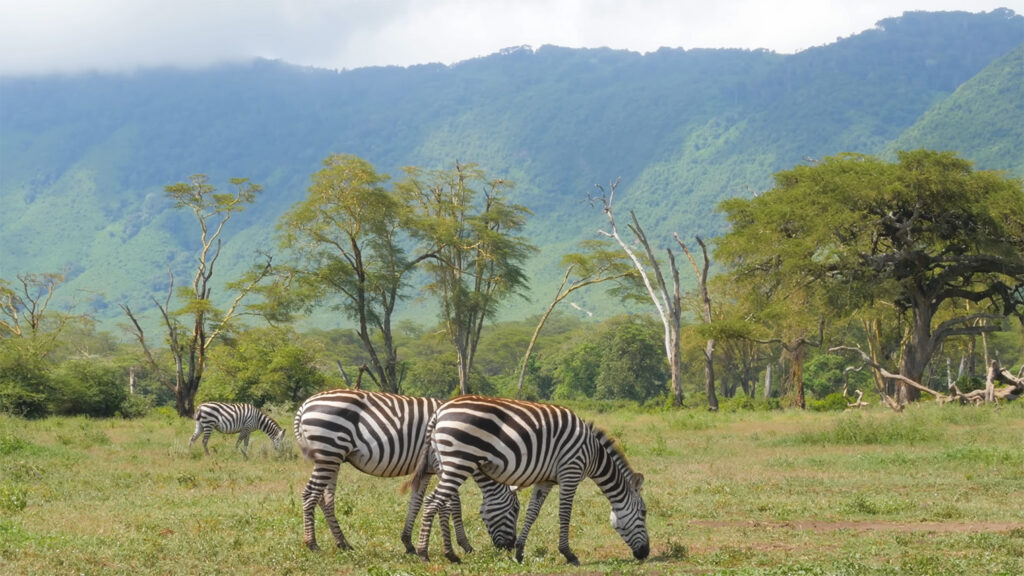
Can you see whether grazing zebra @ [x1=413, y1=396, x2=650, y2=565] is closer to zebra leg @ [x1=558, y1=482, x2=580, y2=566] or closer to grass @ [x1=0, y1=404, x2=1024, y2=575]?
zebra leg @ [x1=558, y1=482, x2=580, y2=566]

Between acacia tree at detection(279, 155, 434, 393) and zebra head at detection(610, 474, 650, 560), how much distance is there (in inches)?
1167

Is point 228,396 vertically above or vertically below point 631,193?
below

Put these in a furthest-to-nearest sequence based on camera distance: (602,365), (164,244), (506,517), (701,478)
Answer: (164,244), (602,365), (701,478), (506,517)

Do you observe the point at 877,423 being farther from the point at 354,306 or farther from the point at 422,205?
the point at 422,205

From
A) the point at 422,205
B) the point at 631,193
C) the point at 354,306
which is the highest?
the point at 631,193

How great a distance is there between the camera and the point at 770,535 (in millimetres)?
11523

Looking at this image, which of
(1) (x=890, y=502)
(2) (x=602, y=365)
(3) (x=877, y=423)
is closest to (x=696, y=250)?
(2) (x=602, y=365)

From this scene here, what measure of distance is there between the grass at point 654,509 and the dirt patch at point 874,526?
0.11 feet

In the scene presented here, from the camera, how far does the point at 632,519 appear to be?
33.4 feet

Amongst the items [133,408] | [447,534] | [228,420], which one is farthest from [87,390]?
[447,534]

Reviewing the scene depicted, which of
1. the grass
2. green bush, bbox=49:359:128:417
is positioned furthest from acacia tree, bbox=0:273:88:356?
the grass

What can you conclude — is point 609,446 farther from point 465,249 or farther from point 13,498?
point 465,249

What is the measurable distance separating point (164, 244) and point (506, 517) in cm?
17044

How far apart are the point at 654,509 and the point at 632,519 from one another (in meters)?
3.54
